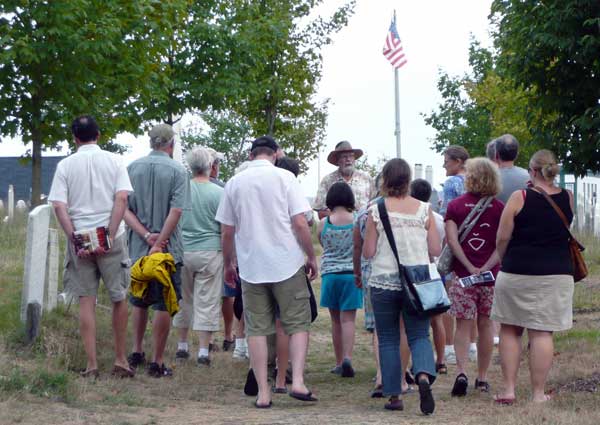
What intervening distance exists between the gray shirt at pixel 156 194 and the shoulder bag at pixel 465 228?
7.11 feet

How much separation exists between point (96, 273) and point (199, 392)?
124 cm

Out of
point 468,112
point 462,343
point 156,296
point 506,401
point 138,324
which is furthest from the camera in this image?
point 468,112

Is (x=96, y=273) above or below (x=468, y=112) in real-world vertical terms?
below

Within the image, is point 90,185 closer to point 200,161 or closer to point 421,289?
point 200,161

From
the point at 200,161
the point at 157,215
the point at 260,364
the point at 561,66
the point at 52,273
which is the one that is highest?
the point at 561,66

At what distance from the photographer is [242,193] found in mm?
7926

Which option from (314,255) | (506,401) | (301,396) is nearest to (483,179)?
(314,255)

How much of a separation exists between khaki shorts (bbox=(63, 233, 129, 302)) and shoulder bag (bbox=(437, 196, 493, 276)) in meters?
2.49

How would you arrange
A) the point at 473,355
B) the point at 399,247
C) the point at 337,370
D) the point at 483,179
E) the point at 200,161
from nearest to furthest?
the point at 399,247
the point at 483,179
the point at 337,370
the point at 200,161
the point at 473,355

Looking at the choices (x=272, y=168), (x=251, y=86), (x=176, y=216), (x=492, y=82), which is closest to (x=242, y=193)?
(x=272, y=168)

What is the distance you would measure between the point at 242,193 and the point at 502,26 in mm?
8597

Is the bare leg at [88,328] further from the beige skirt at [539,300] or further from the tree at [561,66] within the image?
the tree at [561,66]

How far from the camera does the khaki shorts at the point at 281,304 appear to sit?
7.92 meters

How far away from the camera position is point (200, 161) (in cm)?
1003
